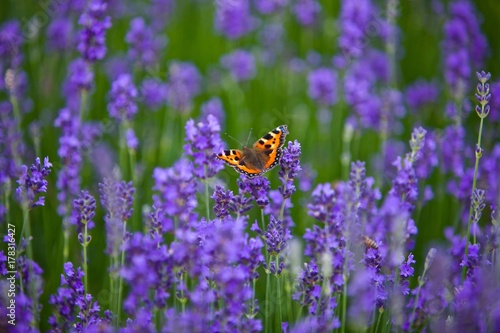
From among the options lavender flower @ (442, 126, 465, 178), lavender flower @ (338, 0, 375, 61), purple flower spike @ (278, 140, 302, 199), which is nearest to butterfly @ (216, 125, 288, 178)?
purple flower spike @ (278, 140, 302, 199)

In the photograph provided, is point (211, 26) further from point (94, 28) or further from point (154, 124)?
point (94, 28)

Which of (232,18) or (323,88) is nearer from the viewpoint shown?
(323,88)

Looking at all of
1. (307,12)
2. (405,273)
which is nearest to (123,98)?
(405,273)

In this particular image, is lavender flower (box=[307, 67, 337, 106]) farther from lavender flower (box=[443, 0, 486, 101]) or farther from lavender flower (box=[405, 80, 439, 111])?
lavender flower (box=[443, 0, 486, 101])

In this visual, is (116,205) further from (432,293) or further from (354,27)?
(354,27)

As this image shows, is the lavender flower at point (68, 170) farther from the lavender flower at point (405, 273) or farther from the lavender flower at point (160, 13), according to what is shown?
the lavender flower at point (160, 13)

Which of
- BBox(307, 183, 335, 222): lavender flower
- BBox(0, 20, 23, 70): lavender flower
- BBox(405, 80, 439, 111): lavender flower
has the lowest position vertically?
BBox(307, 183, 335, 222): lavender flower

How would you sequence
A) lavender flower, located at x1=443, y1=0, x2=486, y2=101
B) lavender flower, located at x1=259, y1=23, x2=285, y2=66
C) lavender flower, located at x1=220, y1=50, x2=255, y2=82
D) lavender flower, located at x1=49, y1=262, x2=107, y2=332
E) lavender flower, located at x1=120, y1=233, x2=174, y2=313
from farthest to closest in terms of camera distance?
lavender flower, located at x1=259, y1=23, x2=285, y2=66, lavender flower, located at x1=220, y1=50, x2=255, y2=82, lavender flower, located at x1=443, y1=0, x2=486, y2=101, lavender flower, located at x1=49, y1=262, x2=107, y2=332, lavender flower, located at x1=120, y1=233, x2=174, y2=313
